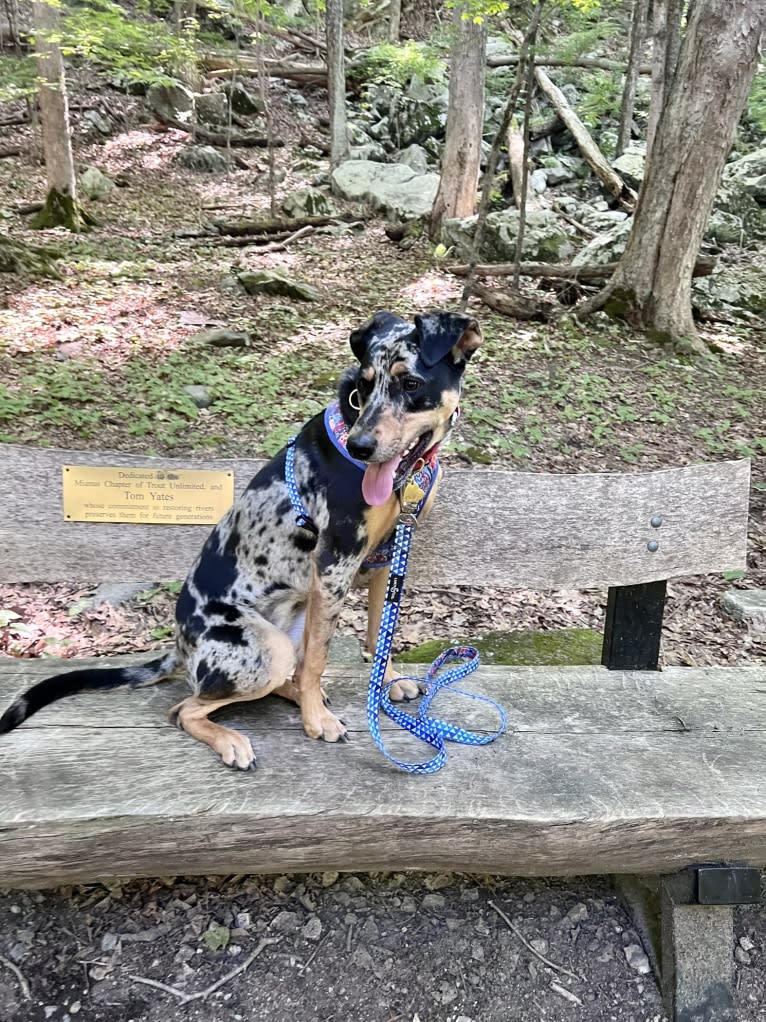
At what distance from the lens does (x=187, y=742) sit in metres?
2.35

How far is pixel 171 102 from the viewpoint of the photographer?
61.4 ft

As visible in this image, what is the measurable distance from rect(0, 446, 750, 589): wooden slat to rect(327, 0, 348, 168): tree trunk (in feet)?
51.6

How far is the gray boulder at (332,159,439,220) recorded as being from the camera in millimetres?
14375

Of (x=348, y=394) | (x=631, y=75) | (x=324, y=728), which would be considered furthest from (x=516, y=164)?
(x=324, y=728)

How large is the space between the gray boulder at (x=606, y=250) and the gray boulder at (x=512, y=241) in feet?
3.34

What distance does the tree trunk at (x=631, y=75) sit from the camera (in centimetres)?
1584

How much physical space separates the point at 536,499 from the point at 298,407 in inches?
146

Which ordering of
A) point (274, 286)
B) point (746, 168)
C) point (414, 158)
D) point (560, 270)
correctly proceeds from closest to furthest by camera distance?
1. point (274, 286)
2. point (560, 270)
3. point (746, 168)
4. point (414, 158)

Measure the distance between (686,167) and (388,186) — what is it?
832cm

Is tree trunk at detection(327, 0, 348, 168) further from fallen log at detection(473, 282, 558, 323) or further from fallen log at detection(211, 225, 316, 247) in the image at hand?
fallen log at detection(473, 282, 558, 323)

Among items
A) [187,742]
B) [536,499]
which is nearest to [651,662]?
[536,499]

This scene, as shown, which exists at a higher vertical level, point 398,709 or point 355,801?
point 355,801

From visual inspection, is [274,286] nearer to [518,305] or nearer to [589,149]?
[518,305]

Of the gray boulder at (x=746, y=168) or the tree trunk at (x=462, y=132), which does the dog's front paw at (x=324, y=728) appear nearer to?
the tree trunk at (x=462, y=132)
